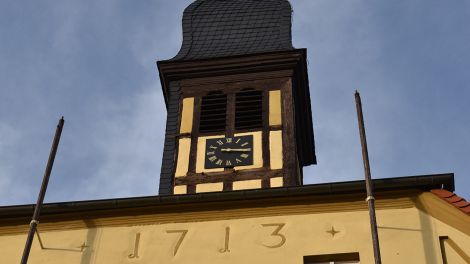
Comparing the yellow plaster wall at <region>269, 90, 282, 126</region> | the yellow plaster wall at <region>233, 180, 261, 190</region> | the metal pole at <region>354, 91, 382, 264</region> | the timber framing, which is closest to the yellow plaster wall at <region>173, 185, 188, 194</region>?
the yellow plaster wall at <region>233, 180, 261, 190</region>

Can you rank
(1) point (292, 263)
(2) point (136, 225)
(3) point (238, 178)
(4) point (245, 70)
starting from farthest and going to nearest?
(4) point (245, 70) → (3) point (238, 178) → (2) point (136, 225) → (1) point (292, 263)

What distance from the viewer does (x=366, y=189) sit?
48.5ft

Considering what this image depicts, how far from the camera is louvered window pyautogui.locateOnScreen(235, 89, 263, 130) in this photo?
2208 centimetres

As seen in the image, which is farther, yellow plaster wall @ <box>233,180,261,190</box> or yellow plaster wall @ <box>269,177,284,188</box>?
yellow plaster wall @ <box>233,180,261,190</box>

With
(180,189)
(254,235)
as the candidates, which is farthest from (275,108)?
(254,235)

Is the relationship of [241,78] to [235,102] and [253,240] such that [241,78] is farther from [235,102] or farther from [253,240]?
[253,240]

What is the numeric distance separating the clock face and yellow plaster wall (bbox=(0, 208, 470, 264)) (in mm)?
5827

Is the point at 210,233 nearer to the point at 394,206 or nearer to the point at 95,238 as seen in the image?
the point at 95,238

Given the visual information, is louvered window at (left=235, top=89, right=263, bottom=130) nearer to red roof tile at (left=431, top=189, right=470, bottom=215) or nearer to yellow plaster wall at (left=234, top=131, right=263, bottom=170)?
yellow plaster wall at (left=234, top=131, right=263, bottom=170)

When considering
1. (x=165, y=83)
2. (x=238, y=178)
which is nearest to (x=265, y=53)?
(x=165, y=83)

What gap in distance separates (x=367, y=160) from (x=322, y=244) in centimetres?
143

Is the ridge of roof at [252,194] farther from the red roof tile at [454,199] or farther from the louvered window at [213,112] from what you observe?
the louvered window at [213,112]

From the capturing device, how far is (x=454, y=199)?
47.2 feet

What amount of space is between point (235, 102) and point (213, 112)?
54 cm
